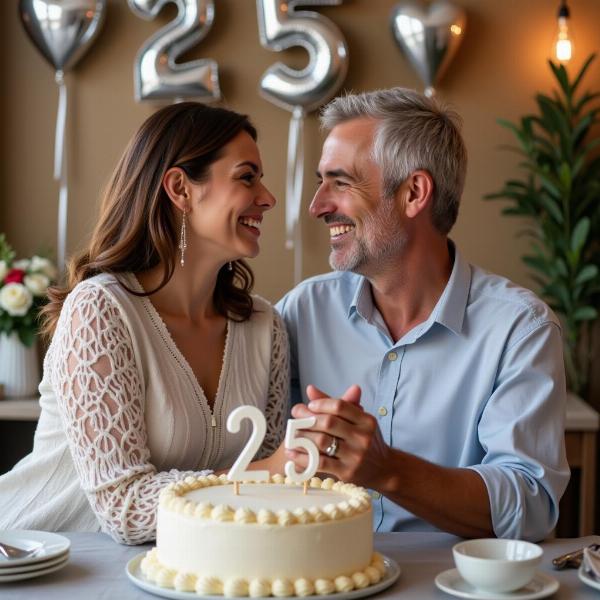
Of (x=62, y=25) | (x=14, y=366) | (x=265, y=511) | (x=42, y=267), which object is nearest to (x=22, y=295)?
(x=42, y=267)

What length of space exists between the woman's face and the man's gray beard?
23 cm

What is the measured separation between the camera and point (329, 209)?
96.8 inches

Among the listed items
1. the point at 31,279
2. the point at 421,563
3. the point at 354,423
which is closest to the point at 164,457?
the point at 354,423

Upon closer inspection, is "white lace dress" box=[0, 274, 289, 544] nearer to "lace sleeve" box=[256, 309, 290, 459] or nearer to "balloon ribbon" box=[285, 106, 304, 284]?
"lace sleeve" box=[256, 309, 290, 459]

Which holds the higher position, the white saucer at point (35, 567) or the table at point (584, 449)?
the white saucer at point (35, 567)

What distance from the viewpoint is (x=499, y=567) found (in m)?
1.38

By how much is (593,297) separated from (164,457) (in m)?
2.50

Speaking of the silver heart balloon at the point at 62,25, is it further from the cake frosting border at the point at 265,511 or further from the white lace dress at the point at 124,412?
the cake frosting border at the point at 265,511

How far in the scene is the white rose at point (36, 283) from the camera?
12.5 ft

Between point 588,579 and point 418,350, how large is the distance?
0.88m

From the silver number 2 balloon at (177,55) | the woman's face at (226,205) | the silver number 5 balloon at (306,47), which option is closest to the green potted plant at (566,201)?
the silver number 5 balloon at (306,47)

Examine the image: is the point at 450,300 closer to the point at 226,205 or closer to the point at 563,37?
the point at 226,205

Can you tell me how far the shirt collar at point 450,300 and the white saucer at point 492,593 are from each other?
0.83m

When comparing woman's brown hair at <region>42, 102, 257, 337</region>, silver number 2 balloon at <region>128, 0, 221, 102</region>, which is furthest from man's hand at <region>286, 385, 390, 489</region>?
silver number 2 balloon at <region>128, 0, 221, 102</region>
